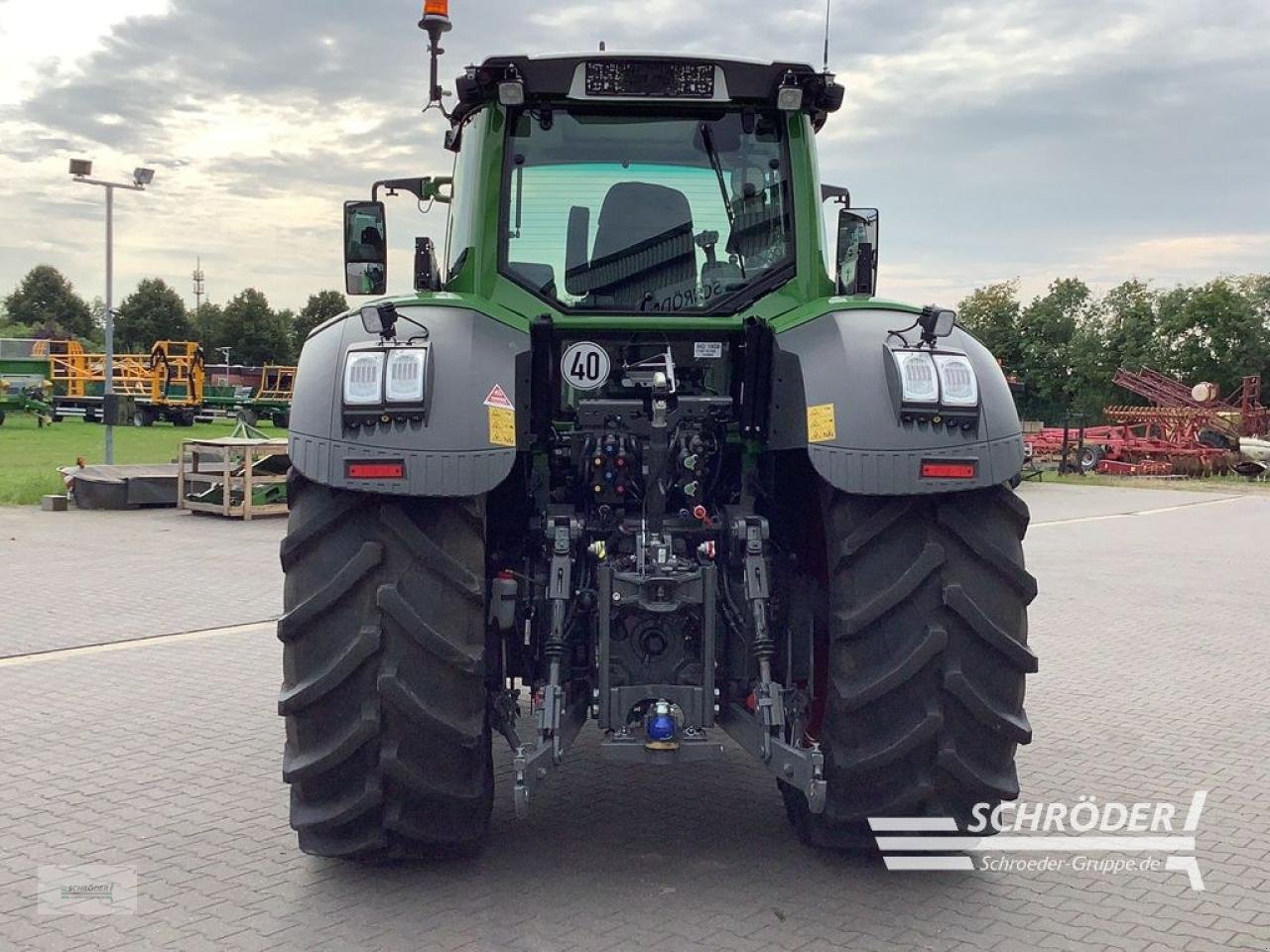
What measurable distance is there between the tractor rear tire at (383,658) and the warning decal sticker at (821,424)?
111cm

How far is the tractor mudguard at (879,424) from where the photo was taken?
408cm

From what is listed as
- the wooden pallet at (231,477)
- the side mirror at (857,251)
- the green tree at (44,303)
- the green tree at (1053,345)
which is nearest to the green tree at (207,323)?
the green tree at (44,303)

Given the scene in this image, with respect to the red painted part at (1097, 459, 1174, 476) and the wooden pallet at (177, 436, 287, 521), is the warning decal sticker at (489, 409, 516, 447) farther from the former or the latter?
the red painted part at (1097, 459, 1174, 476)

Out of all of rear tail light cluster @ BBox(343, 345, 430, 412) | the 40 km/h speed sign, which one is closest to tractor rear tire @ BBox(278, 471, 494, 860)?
rear tail light cluster @ BBox(343, 345, 430, 412)

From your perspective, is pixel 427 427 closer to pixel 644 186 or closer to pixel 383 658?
pixel 383 658

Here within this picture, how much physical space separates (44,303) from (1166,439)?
90.1m

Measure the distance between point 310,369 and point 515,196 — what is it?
1190 millimetres

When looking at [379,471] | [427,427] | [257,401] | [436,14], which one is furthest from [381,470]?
[257,401]

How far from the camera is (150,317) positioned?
3388 inches

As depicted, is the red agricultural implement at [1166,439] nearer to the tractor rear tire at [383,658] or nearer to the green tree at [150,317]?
the tractor rear tire at [383,658]

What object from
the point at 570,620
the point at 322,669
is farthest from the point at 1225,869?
the point at 322,669

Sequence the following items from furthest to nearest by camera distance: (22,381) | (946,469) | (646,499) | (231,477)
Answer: (22,381), (231,477), (646,499), (946,469)

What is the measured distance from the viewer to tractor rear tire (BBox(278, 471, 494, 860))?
13.3ft

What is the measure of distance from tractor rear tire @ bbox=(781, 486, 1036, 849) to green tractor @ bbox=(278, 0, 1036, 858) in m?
0.01
